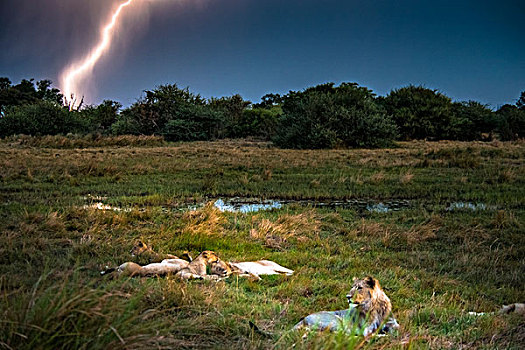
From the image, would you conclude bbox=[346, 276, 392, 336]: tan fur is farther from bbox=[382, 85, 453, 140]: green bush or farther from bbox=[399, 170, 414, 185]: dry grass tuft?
bbox=[382, 85, 453, 140]: green bush

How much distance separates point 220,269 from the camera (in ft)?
17.7

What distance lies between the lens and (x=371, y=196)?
463 inches

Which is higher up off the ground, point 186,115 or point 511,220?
point 186,115

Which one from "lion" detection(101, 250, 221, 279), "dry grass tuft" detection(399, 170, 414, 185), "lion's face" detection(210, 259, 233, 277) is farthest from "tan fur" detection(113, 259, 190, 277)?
"dry grass tuft" detection(399, 170, 414, 185)

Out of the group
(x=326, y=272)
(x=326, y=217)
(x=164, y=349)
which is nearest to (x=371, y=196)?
(x=326, y=217)

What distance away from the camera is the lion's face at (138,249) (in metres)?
6.15

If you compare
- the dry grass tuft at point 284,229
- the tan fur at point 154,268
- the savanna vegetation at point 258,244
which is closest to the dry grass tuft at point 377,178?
the savanna vegetation at point 258,244

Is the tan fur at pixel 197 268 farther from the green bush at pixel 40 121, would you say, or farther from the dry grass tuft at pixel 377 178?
the green bush at pixel 40 121

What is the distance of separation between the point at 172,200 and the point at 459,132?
32651 millimetres

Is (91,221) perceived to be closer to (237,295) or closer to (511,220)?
(237,295)

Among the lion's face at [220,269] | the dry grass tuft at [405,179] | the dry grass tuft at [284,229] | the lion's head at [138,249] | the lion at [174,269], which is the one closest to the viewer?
the lion at [174,269]

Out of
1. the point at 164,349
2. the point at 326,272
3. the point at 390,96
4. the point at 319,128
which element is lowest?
the point at 326,272

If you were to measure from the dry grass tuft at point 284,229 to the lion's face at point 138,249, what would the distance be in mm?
2002

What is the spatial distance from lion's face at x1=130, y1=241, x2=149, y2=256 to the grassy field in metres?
0.14
